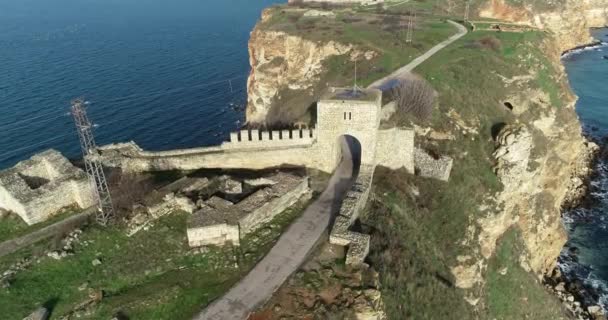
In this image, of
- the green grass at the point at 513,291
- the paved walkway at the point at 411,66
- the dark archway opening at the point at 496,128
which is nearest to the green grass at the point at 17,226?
the green grass at the point at 513,291

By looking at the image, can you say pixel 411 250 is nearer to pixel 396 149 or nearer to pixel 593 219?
pixel 396 149

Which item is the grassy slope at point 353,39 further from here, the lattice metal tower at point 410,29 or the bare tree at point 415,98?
the bare tree at point 415,98

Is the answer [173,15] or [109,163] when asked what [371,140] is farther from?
[173,15]

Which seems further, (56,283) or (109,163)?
(109,163)

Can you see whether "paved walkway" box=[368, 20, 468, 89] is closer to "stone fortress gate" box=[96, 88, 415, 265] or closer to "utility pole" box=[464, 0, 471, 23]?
"utility pole" box=[464, 0, 471, 23]

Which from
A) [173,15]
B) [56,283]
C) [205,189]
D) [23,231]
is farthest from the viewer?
[173,15]

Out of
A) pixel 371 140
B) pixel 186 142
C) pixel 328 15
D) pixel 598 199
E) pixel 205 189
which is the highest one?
pixel 328 15

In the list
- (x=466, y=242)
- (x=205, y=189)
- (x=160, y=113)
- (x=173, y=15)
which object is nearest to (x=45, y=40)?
(x=173, y=15)

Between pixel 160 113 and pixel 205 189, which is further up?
pixel 205 189
